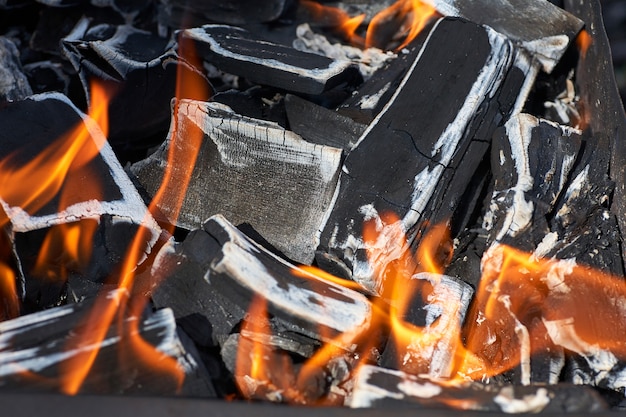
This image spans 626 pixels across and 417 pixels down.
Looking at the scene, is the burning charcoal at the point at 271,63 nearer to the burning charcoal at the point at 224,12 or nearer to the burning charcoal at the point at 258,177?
the burning charcoal at the point at 258,177

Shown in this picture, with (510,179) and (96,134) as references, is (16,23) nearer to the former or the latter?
(96,134)

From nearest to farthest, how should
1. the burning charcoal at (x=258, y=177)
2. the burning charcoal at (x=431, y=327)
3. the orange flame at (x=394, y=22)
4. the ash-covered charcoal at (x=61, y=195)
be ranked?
the burning charcoal at (x=431, y=327), the ash-covered charcoal at (x=61, y=195), the burning charcoal at (x=258, y=177), the orange flame at (x=394, y=22)

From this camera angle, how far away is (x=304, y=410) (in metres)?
1.12

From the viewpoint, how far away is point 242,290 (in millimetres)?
1411

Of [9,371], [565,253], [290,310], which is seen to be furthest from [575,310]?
[9,371]

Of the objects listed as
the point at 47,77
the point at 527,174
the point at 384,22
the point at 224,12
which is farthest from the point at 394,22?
the point at 47,77

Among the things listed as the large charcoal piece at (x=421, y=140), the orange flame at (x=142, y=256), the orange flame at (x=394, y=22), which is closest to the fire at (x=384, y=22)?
the orange flame at (x=394, y=22)

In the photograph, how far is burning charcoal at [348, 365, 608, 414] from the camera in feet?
3.91

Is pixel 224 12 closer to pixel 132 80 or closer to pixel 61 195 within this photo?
pixel 132 80

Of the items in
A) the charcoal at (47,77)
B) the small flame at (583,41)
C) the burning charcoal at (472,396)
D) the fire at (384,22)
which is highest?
the small flame at (583,41)

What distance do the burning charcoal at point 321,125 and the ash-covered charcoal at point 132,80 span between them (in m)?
0.36

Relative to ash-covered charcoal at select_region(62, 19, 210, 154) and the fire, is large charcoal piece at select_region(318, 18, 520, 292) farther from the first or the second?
ash-covered charcoal at select_region(62, 19, 210, 154)

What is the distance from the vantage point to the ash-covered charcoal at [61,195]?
1558mm

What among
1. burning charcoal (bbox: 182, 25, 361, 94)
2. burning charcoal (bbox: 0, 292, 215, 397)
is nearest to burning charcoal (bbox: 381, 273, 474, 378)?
burning charcoal (bbox: 0, 292, 215, 397)
